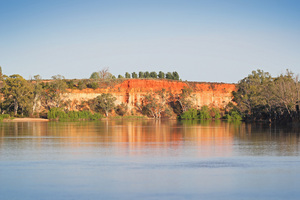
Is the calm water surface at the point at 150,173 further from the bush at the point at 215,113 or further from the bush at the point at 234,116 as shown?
the bush at the point at 215,113

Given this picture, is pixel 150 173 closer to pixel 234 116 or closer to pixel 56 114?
pixel 56 114

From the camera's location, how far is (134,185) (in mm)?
11070

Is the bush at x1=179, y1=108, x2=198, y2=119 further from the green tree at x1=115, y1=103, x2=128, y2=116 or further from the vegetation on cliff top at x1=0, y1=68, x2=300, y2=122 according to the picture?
the green tree at x1=115, y1=103, x2=128, y2=116

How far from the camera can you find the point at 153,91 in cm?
7762

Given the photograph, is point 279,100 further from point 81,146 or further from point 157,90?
point 157,90

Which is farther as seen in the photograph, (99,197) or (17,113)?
(17,113)

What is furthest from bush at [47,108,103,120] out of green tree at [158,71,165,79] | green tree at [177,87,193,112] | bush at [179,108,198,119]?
green tree at [158,71,165,79]

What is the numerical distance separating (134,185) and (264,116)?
48918 mm

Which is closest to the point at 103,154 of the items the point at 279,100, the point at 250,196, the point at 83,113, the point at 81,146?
the point at 81,146

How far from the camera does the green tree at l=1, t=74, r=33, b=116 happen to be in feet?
197

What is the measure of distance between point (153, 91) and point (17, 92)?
28471 mm

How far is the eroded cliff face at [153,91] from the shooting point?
73438 millimetres

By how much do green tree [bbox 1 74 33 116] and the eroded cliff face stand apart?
411 inches

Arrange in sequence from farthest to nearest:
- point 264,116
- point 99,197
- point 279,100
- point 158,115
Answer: point 158,115, point 264,116, point 279,100, point 99,197
